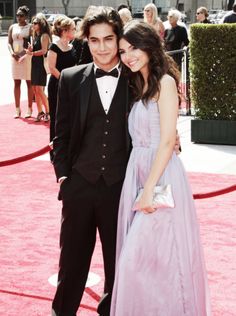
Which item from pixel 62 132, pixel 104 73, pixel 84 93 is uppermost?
pixel 104 73

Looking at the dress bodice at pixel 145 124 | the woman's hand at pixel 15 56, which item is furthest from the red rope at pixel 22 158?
the woman's hand at pixel 15 56

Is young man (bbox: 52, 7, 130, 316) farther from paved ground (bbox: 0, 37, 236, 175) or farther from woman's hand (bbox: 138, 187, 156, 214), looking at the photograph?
paved ground (bbox: 0, 37, 236, 175)

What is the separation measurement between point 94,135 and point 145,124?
0.31 meters

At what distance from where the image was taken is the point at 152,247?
4.02 meters

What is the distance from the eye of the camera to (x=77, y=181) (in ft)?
13.6

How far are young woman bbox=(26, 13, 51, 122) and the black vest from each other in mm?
8749

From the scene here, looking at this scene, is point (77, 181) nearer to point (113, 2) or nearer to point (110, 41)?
point (110, 41)

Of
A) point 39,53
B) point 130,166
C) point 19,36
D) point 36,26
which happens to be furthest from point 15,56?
point 130,166

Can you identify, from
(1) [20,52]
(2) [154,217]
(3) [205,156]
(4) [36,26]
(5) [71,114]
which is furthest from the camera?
(1) [20,52]

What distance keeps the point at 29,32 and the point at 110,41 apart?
997cm

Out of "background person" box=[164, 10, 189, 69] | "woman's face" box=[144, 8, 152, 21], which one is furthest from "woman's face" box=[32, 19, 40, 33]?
"background person" box=[164, 10, 189, 69]

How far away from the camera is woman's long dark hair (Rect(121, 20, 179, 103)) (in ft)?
12.5

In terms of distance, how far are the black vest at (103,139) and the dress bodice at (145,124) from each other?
0.27 feet

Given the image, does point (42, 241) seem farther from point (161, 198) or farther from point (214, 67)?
point (214, 67)
